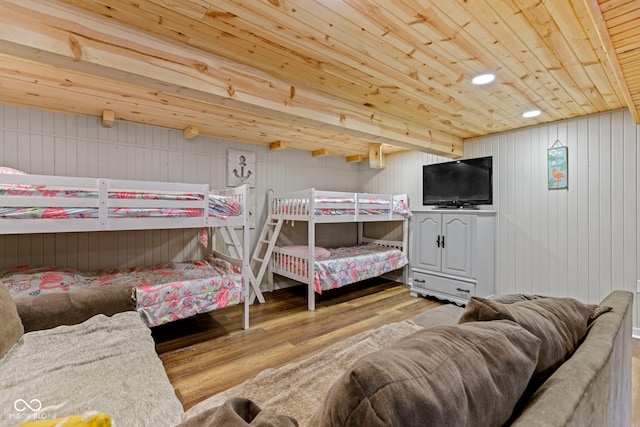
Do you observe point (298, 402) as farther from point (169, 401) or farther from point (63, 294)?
point (63, 294)

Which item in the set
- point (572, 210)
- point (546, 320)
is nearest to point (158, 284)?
point (546, 320)

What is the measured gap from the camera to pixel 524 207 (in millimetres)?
3428

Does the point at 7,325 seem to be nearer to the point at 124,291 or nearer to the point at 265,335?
the point at 124,291

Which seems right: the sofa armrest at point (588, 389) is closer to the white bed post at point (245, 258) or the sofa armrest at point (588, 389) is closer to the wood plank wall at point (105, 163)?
the white bed post at point (245, 258)

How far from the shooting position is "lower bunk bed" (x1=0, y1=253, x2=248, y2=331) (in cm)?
175

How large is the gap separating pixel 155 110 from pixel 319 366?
2704mm

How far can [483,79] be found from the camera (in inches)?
83.5

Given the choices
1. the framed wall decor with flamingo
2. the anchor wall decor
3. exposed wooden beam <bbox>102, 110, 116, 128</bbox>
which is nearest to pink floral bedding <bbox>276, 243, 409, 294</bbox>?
the anchor wall decor

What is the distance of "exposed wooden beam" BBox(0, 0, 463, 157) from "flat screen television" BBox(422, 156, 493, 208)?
2118mm

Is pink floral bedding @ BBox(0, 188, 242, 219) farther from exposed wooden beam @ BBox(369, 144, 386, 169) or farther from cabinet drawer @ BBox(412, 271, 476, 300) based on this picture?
cabinet drawer @ BBox(412, 271, 476, 300)

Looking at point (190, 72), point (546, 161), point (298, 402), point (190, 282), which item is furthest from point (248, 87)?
point (546, 161)

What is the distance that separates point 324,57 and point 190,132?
2.08 metres

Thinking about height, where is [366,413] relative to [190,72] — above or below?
below

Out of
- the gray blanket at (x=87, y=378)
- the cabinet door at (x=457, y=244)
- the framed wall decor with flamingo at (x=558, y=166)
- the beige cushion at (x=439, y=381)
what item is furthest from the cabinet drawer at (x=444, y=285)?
the gray blanket at (x=87, y=378)
